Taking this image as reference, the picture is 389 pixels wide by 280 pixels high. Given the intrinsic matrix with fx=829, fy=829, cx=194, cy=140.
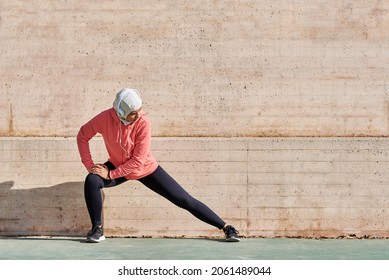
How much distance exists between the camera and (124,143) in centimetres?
706

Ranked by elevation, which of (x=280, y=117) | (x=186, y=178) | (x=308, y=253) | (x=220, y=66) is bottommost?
(x=308, y=253)

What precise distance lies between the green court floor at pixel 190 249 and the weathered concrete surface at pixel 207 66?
41.0 inches

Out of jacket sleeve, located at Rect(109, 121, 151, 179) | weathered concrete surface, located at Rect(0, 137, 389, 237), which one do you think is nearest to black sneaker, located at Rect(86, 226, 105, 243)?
weathered concrete surface, located at Rect(0, 137, 389, 237)

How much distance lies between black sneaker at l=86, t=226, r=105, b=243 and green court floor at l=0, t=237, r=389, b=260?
50mm

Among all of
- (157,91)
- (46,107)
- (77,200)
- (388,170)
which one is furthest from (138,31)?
(388,170)

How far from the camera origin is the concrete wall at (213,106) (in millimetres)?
7672

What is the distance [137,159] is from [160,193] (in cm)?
40

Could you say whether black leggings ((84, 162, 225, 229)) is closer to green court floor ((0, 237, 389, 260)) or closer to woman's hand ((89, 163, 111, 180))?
woman's hand ((89, 163, 111, 180))

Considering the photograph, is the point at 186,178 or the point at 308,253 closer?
the point at 308,253

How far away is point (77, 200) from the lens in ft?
25.3

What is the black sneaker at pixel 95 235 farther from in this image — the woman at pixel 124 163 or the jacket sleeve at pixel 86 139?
the jacket sleeve at pixel 86 139

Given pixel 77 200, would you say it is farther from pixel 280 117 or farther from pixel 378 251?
pixel 378 251

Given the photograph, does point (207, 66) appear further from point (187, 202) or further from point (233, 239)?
point (233, 239)

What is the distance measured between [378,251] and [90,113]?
2.92 m
